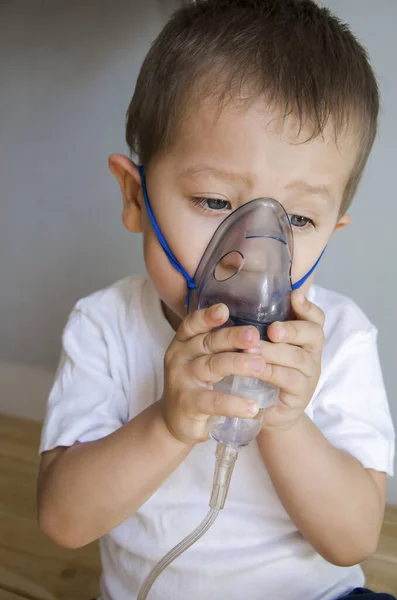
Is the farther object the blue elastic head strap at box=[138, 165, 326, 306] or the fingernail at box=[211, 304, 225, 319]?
the blue elastic head strap at box=[138, 165, 326, 306]

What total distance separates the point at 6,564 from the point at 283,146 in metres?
0.88

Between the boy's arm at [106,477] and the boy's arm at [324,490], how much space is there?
4.2 inches

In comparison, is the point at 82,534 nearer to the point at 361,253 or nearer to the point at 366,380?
the point at 366,380

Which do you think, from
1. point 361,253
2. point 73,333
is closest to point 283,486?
point 73,333

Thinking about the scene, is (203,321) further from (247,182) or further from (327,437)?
(327,437)

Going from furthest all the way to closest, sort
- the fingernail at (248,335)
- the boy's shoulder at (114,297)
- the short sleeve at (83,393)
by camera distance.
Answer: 1. the boy's shoulder at (114,297)
2. the short sleeve at (83,393)
3. the fingernail at (248,335)

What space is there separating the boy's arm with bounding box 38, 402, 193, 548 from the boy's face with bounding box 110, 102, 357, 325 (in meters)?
0.16

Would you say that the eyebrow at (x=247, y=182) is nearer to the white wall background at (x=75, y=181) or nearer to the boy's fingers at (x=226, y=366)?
the boy's fingers at (x=226, y=366)

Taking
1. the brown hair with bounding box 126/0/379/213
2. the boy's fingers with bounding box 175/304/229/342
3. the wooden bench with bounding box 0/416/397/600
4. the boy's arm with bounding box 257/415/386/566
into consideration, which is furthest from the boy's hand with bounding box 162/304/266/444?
the wooden bench with bounding box 0/416/397/600

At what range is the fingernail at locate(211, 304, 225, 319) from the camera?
1.86ft

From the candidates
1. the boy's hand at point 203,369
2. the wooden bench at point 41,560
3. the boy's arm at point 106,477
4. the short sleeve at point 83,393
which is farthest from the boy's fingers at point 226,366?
the wooden bench at point 41,560

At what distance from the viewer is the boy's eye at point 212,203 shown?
2.19ft

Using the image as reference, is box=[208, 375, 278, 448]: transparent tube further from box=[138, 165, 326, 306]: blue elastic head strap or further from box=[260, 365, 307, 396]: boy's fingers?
box=[138, 165, 326, 306]: blue elastic head strap

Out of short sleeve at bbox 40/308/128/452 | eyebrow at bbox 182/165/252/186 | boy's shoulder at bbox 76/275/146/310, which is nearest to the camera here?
eyebrow at bbox 182/165/252/186
